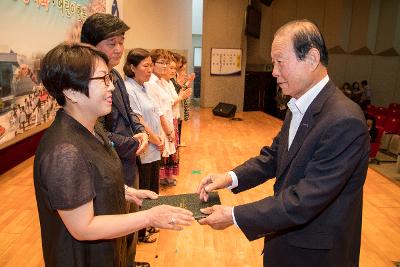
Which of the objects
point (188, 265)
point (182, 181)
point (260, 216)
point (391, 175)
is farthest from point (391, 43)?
point (260, 216)

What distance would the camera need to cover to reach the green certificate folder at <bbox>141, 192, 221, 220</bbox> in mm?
1568

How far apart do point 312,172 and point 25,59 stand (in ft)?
7.91

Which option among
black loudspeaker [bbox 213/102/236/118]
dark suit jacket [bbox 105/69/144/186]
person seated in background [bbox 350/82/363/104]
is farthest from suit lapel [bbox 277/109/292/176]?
person seated in background [bbox 350/82/363/104]

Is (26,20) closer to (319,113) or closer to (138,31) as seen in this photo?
(319,113)

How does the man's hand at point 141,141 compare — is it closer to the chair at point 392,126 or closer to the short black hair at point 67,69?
the short black hair at point 67,69

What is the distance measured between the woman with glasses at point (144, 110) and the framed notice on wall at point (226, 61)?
27.1 feet

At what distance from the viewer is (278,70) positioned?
4.75 ft

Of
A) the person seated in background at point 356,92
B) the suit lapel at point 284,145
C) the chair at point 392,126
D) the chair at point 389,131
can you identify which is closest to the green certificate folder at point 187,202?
the suit lapel at point 284,145

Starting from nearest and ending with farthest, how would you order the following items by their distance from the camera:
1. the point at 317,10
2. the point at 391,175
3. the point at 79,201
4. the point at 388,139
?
1. the point at 79,201
2. the point at 391,175
3. the point at 388,139
4. the point at 317,10

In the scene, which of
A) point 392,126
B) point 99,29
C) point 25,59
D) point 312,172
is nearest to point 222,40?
A: point 392,126

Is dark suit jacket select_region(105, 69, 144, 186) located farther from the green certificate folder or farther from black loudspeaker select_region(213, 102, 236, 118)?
black loudspeaker select_region(213, 102, 236, 118)

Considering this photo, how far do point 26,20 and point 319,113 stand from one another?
2497 mm

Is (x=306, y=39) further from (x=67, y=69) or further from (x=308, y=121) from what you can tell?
(x=67, y=69)

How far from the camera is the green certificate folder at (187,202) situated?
1.57m
